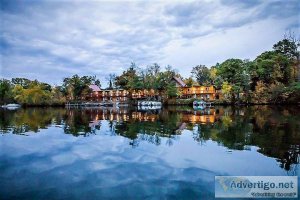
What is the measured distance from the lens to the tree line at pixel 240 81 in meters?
48.5

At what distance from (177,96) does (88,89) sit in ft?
80.2

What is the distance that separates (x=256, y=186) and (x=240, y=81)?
49366mm

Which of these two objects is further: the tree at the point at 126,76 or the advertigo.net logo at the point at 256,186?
the tree at the point at 126,76

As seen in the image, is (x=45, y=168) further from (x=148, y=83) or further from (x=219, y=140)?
(x=148, y=83)

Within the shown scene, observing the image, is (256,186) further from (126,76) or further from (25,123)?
(126,76)

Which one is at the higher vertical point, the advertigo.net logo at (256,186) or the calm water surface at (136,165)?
the advertigo.net logo at (256,186)

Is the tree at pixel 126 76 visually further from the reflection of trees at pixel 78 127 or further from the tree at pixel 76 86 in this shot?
the reflection of trees at pixel 78 127

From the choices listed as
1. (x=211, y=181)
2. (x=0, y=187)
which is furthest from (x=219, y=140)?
(x=0, y=187)

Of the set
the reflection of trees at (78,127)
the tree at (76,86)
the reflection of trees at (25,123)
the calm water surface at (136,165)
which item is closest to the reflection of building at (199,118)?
the reflection of trees at (78,127)

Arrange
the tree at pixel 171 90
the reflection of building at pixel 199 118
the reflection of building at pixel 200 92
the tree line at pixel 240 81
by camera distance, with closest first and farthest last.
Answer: the reflection of building at pixel 199 118
the tree line at pixel 240 81
the tree at pixel 171 90
the reflection of building at pixel 200 92

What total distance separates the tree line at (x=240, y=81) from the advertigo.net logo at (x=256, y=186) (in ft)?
132

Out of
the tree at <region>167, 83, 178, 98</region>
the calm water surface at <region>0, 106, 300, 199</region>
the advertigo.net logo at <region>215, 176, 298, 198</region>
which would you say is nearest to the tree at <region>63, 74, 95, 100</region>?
the tree at <region>167, 83, 178, 98</region>

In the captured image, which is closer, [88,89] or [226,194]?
[226,194]

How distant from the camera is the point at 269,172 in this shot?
6.14 metres
